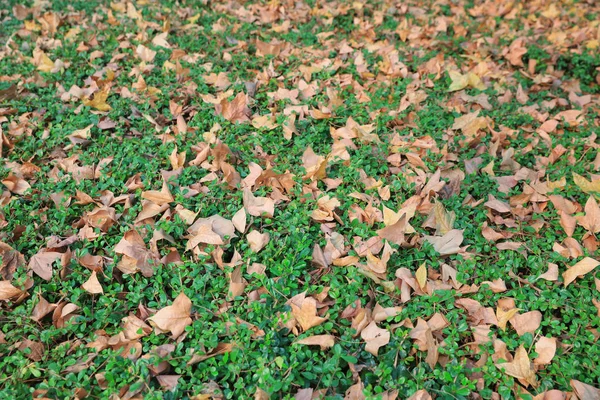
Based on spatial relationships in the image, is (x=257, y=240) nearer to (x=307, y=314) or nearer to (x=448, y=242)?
(x=307, y=314)

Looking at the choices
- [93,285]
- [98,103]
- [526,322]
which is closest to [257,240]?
[93,285]

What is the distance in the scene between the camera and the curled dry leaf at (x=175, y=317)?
182 cm

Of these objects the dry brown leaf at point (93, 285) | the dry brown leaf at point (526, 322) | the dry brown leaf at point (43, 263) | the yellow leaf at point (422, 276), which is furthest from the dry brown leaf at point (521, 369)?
the dry brown leaf at point (43, 263)

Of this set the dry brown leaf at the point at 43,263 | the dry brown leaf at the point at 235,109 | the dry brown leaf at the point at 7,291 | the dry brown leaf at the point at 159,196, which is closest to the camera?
the dry brown leaf at the point at 7,291

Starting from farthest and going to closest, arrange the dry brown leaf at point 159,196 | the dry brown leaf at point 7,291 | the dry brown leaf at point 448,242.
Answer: the dry brown leaf at point 159,196 < the dry brown leaf at point 448,242 < the dry brown leaf at point 7,291

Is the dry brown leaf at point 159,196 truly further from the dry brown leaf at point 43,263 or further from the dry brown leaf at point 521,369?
the dry brown leaf at point 521,369

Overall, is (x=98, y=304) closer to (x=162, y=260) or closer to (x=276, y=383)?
(x=162, y=260)

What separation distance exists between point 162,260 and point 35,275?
20.4 inches

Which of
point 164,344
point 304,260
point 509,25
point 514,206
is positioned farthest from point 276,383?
point 509,25

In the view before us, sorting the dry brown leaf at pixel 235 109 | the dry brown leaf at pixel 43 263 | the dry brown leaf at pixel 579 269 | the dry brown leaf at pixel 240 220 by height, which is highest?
the dry brown leaf at pixel 235 109

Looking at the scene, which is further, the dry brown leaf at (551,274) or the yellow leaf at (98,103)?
the yellow leaf at (98,103)

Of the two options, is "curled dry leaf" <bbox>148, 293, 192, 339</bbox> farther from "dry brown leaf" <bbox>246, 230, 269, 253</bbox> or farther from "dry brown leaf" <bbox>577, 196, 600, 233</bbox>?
"dry brown leaf" <bbox>577, 196, 600, 233</bbox>

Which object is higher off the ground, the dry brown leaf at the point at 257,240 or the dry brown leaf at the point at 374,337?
the dry brown leaf at the point at 257,240

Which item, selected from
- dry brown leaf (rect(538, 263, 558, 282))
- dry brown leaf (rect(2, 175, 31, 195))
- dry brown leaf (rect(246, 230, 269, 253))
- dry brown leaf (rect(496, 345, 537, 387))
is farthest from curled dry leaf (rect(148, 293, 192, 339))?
dry brown leaf (rect(538, 263, 558, 282))
